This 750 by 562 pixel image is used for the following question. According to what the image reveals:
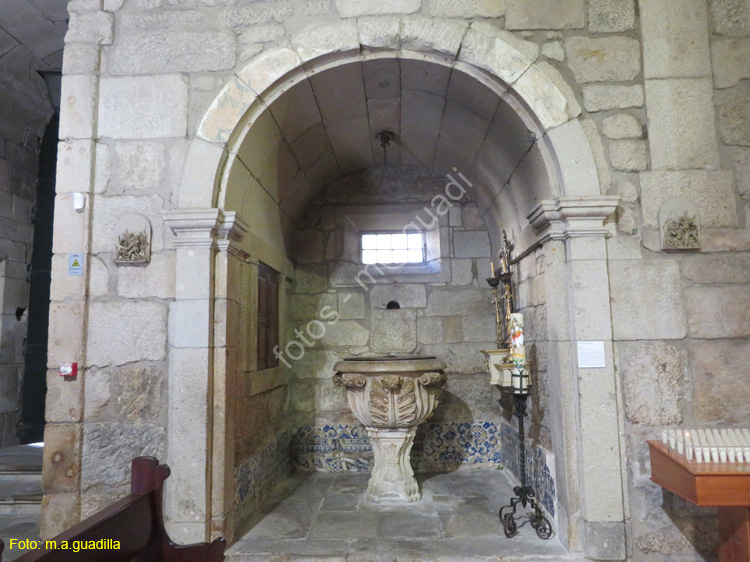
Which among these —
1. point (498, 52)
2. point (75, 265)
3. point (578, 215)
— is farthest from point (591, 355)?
point (75, 265)

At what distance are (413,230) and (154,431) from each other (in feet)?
8.96

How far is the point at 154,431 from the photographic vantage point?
2512 mm

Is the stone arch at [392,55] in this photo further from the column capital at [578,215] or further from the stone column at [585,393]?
the stone column at [585,393]

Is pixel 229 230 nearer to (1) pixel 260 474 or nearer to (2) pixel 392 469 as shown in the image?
(1) pixel 260 474

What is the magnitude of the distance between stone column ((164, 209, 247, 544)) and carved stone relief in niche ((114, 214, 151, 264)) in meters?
0.16

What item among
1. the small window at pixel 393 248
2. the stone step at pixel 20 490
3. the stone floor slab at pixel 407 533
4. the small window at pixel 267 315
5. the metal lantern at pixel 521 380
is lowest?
the stone floor slab at pixel 407 533

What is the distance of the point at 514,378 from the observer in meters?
2.72

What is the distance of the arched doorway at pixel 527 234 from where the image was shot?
95.0 inches

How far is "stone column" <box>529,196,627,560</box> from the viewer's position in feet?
7.74

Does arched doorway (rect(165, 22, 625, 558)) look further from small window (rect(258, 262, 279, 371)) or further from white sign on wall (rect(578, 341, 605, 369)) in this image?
small window (rect(258, 262, 279, 371))

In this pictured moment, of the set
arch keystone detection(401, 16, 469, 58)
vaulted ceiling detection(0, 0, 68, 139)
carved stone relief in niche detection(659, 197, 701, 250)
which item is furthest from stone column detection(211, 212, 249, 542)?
vaulted ceiling detection(0, 0, 68, 139)

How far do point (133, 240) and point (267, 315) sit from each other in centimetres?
121

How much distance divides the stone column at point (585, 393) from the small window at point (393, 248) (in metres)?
1.98

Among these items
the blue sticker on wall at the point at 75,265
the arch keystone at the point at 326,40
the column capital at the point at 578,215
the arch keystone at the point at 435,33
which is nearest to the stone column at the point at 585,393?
the column capital at the point at 578,215
